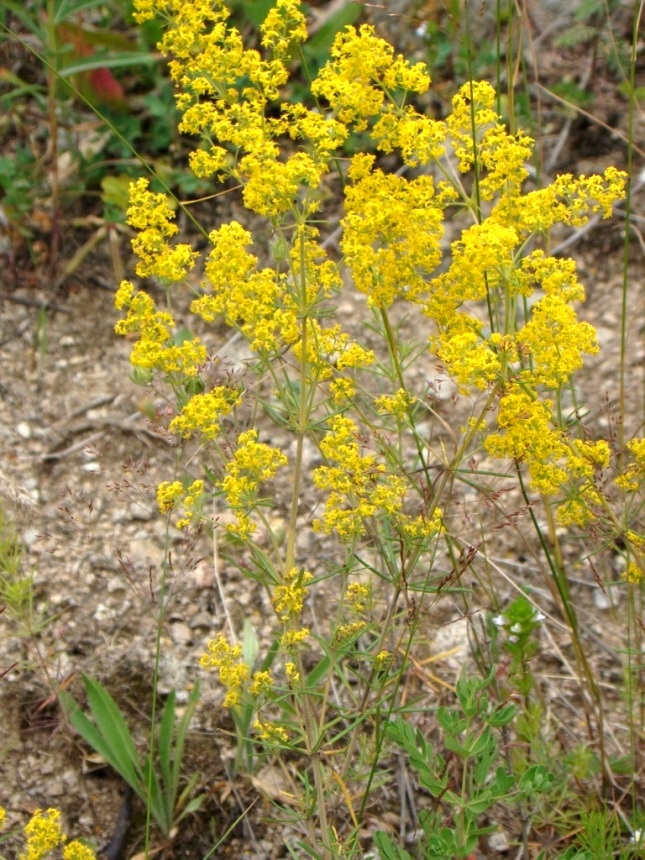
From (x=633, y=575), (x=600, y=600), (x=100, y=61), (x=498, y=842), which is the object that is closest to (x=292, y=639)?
(x=633, y=575)

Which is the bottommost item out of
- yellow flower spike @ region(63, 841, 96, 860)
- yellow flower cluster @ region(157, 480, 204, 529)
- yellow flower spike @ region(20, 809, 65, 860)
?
yellow flower spike @ region(63, 841, 96, 860)

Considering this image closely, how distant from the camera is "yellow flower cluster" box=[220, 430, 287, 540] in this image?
178 centimetres

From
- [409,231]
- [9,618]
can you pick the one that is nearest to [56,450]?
[9,618]

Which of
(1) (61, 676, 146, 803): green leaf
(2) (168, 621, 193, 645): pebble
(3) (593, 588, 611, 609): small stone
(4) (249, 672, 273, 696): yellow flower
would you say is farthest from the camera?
(3) (593, 588, 611, 609): small stone

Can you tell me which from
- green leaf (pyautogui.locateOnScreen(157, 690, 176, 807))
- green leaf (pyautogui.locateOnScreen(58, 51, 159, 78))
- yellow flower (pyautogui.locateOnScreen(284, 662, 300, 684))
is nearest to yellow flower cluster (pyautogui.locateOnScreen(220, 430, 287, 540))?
yellow flower (pyautogui.locateOnScreen(284, 662, 300, 684))

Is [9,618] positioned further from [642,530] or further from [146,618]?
[642,530]

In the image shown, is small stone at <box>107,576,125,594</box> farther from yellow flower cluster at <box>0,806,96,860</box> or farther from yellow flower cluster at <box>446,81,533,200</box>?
yellow flower cluster at <box>446,81,533,200</box>

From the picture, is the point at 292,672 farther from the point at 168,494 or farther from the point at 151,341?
the point at 151,341

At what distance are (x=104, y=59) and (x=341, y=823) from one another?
8.85ft

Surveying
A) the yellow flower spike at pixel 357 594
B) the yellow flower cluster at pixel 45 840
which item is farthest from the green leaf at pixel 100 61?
the yellow flower cluster at pixel 45 840

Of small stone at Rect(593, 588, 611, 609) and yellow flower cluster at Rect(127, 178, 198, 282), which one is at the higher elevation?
yellow flower cluster at Rect(127, 178, 198, 282)

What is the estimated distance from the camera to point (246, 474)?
6.10 feet

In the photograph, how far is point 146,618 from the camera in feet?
9.23

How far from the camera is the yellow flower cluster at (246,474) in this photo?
1783 mm
